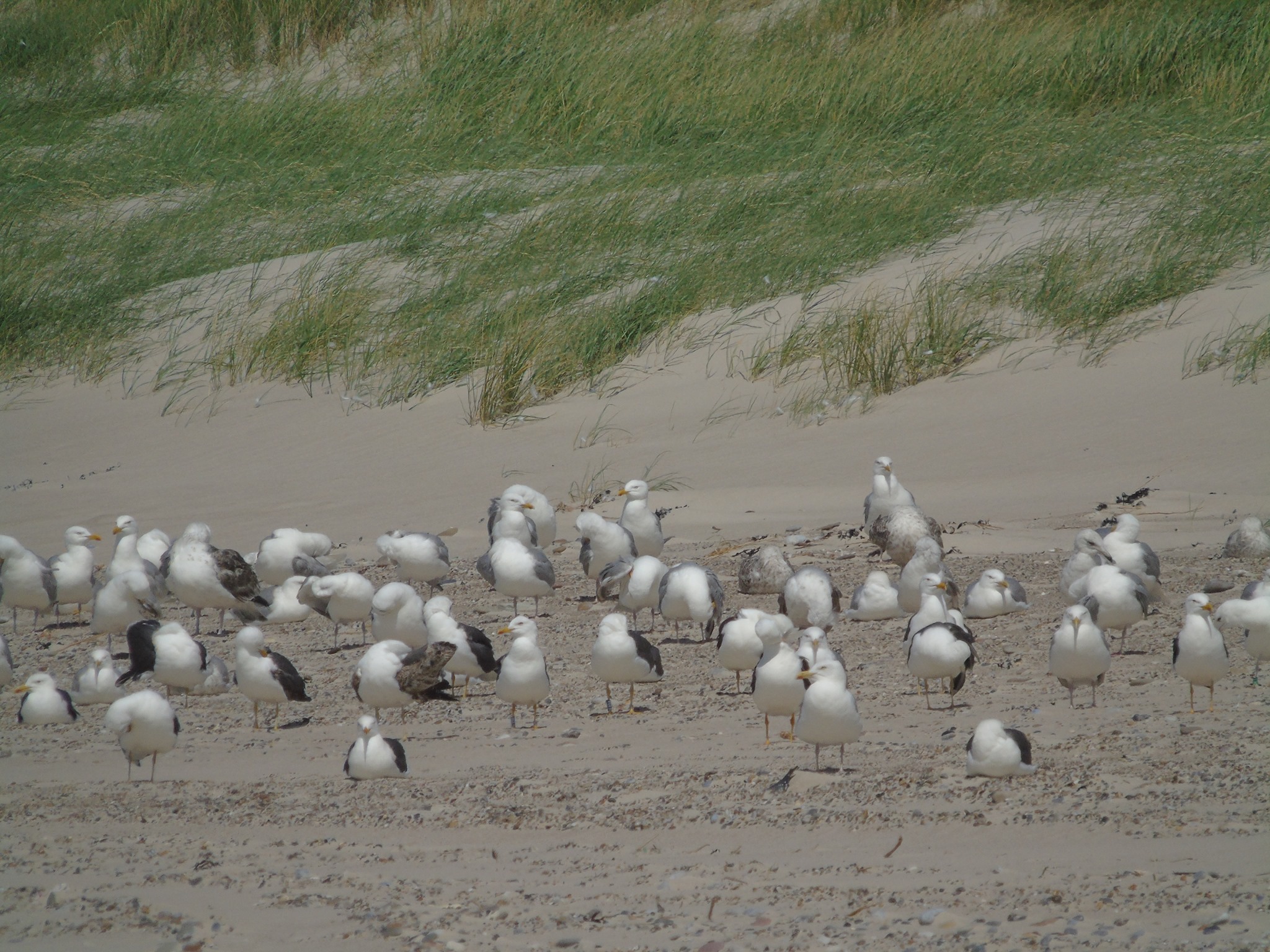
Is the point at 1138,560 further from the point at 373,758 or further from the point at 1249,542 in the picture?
the point at 373,758

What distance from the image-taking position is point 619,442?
13070 mm

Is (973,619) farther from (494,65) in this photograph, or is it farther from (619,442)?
(494,65)

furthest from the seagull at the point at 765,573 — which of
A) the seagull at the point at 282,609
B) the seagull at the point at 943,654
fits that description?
the seagull at the point at 282,609

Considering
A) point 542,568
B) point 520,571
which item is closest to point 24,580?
point 520,571

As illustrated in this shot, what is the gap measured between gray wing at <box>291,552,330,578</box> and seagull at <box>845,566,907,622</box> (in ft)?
11.1

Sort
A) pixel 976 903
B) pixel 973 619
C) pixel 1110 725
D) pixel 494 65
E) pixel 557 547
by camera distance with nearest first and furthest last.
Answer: pixel 976 903 < pixel 1110 725 < pixel 973 619 < pixel 557 547 < pixel 494 65

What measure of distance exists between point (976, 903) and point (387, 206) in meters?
15.5

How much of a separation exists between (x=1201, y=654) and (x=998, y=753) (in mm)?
1345

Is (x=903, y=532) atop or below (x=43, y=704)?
below

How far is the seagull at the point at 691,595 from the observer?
8.03 metres

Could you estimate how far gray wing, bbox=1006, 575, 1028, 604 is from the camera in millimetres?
8102

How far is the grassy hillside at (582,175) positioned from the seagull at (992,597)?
17.6ft

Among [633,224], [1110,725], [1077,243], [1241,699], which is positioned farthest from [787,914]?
[633,224]

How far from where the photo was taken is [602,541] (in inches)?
377
